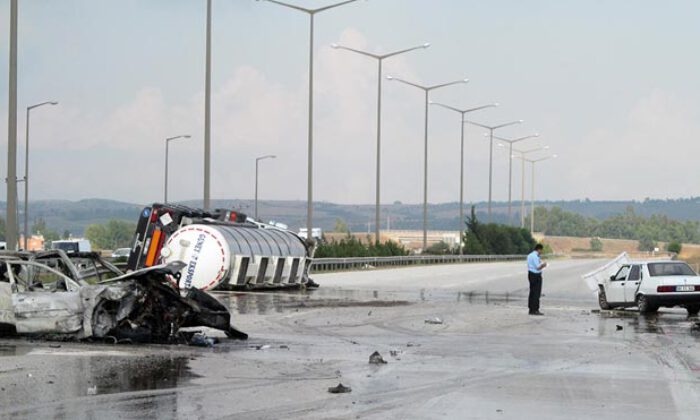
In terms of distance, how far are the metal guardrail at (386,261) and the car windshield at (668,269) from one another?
28.2 m

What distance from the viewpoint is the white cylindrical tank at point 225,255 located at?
36.0m

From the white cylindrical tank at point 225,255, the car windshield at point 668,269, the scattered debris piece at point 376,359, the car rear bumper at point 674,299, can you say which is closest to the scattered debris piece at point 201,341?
the scattered debris piece at point 376,359

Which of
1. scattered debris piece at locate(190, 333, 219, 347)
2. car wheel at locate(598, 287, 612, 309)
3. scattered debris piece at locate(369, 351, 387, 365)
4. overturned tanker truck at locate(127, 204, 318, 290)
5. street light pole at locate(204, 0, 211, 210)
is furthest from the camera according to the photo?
street light pole at locate(204, 0, 211, 210)

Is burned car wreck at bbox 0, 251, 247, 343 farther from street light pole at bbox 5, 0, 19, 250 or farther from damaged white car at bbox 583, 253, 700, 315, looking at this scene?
damaged white car at bbox 583, 253, 700, 315

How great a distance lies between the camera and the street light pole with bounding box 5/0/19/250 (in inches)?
1148

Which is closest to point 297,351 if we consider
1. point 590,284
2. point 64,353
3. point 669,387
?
point 64,353

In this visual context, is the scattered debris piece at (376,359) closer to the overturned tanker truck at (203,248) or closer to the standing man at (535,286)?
the standing man at (535,286)

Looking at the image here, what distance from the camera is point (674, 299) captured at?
2820cm

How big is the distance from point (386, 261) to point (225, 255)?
37.9m

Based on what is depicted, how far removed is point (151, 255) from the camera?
36094mm

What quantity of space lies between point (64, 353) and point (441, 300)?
1915cm

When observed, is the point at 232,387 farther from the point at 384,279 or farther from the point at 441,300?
the point at 384,279

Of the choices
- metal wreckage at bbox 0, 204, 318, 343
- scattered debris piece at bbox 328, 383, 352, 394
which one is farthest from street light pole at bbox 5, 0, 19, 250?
scattered debris piece at bbox 328, 383, 352, 394

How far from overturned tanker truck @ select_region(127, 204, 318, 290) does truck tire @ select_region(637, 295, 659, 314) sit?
496 inches
